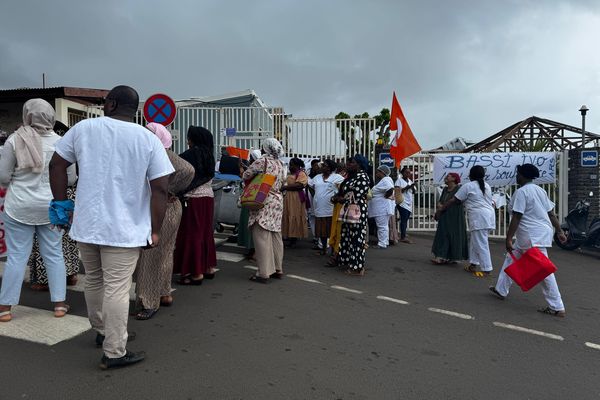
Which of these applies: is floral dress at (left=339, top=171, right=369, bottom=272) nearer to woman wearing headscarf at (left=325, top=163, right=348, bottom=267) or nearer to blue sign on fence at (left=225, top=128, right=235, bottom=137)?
woman wearing headscarf at (left=325, top=163, right=348, bottom=267)

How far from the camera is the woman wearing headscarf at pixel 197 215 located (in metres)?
4.91

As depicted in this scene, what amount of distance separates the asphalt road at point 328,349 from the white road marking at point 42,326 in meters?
0.11

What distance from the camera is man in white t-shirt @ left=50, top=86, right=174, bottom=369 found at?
2.83 metres

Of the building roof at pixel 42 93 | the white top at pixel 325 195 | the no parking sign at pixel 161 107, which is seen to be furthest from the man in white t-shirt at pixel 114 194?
the building roof at pixel 42 93

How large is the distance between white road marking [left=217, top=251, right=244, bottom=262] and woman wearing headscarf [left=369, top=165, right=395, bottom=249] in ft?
10.0

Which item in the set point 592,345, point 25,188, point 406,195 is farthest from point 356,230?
point 25,188

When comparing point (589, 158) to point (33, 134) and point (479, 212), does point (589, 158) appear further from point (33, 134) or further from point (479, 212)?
point (33, 134)

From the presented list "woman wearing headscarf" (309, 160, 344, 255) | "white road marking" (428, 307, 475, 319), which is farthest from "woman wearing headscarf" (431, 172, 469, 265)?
"white road marking" (428, 307, 475, 319)

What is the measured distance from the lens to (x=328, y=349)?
3646 millimetres

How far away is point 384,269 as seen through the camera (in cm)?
705

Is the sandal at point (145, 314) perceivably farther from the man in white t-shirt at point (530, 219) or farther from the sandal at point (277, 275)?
the man in white t-shirt at point (530, 219)

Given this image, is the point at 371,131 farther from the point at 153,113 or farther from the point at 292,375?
the point at 292,375

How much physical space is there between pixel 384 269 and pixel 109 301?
486cm

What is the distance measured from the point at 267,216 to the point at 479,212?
334cm
